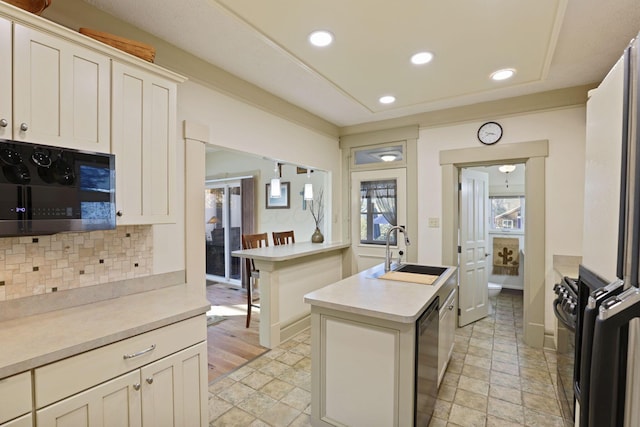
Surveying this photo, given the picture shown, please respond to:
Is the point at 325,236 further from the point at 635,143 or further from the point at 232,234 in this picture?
the point at 635,143

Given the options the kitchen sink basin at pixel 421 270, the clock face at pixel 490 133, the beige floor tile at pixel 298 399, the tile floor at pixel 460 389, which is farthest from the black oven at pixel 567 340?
the clock face at pixel 490 133

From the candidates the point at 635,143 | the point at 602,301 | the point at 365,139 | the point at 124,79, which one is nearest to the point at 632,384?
the point at 602,301

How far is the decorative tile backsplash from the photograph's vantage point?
152cm

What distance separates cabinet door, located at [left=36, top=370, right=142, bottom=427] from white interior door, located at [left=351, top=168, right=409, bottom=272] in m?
3.24

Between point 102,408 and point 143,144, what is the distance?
4.41 ft

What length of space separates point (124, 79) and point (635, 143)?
2174mm

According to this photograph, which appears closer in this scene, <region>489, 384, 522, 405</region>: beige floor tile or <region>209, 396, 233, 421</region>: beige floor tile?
<region>209, 396, 233, 421</region>: beige floor tile

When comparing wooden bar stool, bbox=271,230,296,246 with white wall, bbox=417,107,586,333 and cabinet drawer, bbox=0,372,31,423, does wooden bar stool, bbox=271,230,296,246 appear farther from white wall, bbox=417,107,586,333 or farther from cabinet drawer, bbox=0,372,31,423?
cabinet drawer, bbox=0,372,31,423

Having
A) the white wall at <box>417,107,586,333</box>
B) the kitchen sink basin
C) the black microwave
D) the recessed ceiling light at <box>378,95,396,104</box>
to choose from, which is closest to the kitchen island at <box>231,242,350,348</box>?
the kitchen sink basin

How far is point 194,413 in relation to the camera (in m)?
1.69

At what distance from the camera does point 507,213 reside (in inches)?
219

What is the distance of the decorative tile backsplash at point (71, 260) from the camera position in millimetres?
1524

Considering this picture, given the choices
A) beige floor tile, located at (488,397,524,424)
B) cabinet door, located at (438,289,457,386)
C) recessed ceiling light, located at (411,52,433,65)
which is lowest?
beige floor tile, located at (488,397,524,424)

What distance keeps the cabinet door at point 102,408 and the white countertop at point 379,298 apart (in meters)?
0.98
